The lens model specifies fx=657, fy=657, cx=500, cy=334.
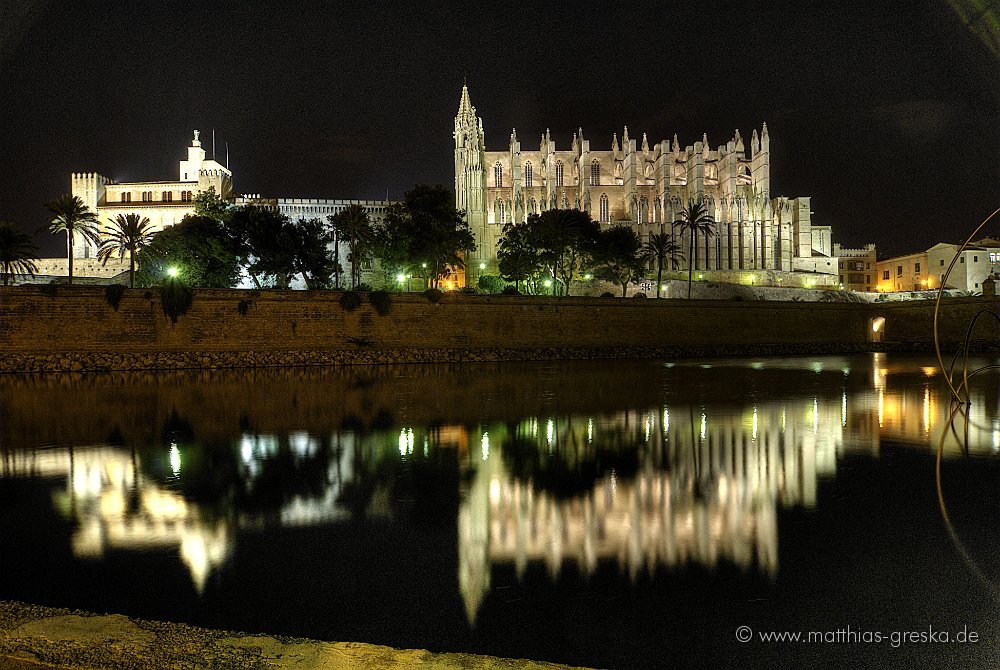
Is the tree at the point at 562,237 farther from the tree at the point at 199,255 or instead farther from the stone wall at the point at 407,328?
the tree at the point at 199,255

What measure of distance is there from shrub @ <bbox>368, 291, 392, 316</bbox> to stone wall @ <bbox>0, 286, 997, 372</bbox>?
0.19 meters

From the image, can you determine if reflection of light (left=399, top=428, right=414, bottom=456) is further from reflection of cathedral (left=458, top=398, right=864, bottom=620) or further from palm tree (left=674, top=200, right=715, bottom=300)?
palm tree (left=674, top=200, right=715, bottom=300)

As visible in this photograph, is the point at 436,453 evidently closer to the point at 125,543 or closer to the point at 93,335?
the point at 125,543

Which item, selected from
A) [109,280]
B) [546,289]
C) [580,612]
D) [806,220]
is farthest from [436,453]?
[806,220]

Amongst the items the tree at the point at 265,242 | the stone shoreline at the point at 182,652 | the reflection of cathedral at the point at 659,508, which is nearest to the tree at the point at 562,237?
Result: the tree at the point at 265,242

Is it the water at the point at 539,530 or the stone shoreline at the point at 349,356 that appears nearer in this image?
the water at the point at 539,530

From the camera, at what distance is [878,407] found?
13289mm

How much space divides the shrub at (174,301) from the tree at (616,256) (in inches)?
1124

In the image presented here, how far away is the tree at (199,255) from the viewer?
131 feet

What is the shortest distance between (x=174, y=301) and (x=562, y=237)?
83.7ft

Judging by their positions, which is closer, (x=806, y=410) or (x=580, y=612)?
(x=580, y=612)

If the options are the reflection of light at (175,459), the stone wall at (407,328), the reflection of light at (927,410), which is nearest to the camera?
the reflection of light at (175,459)

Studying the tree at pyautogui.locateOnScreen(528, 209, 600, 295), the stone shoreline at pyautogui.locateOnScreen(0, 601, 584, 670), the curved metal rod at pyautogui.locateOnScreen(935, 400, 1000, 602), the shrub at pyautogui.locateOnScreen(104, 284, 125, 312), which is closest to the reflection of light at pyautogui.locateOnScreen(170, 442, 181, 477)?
the stone shoreline at pyautogui.locateOnScreen(0, 601, 584, 670)

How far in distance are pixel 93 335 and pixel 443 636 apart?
2606 centimetres
